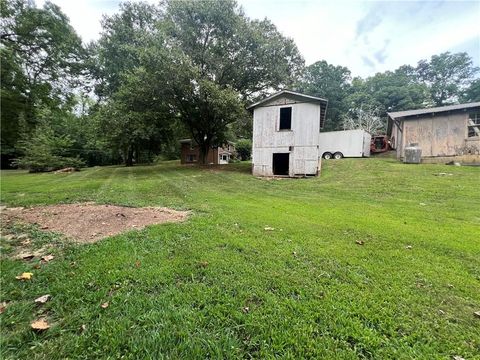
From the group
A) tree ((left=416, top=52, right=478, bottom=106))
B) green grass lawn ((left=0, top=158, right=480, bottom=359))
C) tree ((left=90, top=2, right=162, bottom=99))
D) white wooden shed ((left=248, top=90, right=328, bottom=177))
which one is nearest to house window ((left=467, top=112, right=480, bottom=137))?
white wooden shed ((left=248, top=90, right=328, bottom=177))

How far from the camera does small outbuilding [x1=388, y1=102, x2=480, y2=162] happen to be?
13702mm

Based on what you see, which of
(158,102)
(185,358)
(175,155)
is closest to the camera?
(185,358)

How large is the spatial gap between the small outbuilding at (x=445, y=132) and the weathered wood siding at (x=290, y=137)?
7.08 metres

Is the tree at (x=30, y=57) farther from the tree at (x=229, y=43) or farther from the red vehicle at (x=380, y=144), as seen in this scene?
the red vehicle at (x=380, y=144)

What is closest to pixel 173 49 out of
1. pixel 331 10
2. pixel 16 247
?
pixel 331 10

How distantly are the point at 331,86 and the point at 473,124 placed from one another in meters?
26.2

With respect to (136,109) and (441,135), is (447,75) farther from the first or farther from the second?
(136,109)

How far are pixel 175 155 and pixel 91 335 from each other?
124 feet

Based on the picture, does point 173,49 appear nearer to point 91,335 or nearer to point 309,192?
point 309,192

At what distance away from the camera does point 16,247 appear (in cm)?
370

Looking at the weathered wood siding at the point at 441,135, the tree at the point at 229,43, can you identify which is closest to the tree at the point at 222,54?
the tree at the point at 229,43

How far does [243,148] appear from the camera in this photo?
36062mm

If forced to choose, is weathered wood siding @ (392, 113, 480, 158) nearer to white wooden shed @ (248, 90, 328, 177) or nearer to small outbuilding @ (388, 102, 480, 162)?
small outbuilding @ (388, 102, 480, 162)

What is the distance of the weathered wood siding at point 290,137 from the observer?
13.5 metres
